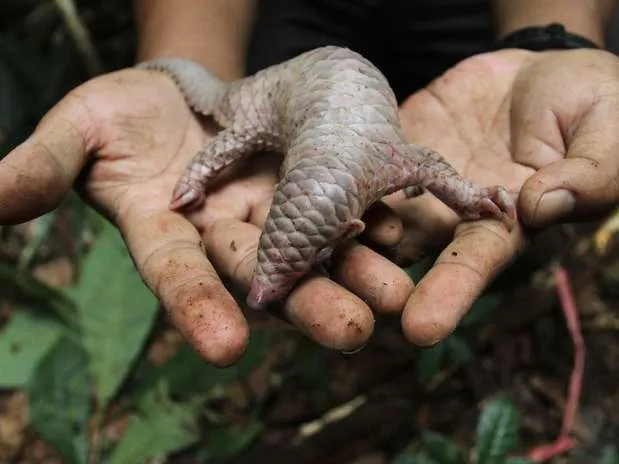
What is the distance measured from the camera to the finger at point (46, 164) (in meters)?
1.84

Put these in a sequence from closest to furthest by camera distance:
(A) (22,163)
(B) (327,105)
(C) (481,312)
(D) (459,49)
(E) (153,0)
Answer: (A) (22,163), (B) (327,105), (C) (481,312), (E) (153,0), (D) (459,49)

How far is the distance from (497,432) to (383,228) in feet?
2.82

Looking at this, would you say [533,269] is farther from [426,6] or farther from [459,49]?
[426,6]

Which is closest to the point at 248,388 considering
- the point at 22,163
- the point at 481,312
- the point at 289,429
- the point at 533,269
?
the point at 289,429

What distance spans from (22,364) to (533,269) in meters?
2.23

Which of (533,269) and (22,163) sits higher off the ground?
(22,163)

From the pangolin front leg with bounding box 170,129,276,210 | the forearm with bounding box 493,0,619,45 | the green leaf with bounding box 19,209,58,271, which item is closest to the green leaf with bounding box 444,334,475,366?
the pangolin front leg with bounding box 170,129,276,210

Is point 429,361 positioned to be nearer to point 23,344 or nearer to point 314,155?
point 314,155

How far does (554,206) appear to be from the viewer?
1906 mm

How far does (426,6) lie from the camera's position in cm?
325

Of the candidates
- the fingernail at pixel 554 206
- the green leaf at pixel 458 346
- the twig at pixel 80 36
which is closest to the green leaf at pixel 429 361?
the green leaf at pixel 458 346

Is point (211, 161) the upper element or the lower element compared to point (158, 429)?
upper

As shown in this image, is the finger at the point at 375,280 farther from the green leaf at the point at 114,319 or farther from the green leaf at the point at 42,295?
the green leaf at the point at 42,295

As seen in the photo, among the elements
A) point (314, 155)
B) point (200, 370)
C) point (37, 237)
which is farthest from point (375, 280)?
point (37, 237)
